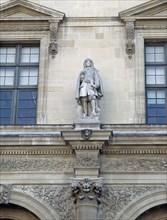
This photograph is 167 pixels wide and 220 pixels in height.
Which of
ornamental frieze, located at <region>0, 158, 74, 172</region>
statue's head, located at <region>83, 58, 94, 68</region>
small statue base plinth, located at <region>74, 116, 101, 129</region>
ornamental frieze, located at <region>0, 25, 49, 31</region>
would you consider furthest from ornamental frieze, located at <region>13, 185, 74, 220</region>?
ornamental frieze, located at <region>0, 25, 49, 31</region>

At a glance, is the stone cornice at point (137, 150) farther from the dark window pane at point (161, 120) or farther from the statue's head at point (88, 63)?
the statue's head at point (88, 63)

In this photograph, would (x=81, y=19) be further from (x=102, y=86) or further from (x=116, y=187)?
(x=116, y=187)

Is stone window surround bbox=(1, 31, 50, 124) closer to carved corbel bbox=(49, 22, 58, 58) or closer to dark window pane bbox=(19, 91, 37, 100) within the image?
Answer: carved corbel bbox=(49, 22, 58, 58)

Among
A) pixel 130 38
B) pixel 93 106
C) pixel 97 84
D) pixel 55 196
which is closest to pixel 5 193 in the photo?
pixel 55 196

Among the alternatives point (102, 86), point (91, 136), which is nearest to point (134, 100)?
point (102, 86)

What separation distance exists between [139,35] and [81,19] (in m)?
1.76

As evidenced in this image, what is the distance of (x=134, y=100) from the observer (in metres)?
18.1

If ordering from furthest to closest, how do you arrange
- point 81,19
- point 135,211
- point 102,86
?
point 81,19, point 102,86, point 135,211

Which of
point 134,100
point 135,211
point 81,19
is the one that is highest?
point 81,19

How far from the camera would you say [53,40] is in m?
18.9

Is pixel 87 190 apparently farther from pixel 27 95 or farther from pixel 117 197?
pixel 27 95

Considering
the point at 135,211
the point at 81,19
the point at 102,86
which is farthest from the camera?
the point at 81,19

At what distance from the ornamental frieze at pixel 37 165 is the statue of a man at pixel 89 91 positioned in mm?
1356

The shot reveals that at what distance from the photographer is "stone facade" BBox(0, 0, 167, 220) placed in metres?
16.6
